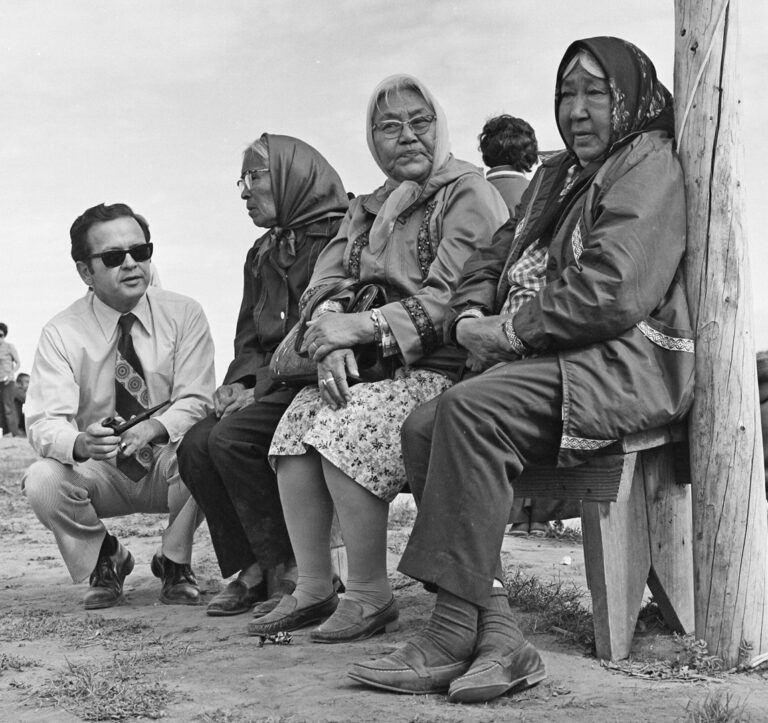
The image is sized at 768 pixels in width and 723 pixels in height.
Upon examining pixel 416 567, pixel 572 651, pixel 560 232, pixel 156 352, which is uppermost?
pixel 560 232

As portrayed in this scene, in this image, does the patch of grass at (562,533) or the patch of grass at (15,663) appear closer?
the patch of grass at (15,663)

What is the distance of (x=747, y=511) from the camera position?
3725mm

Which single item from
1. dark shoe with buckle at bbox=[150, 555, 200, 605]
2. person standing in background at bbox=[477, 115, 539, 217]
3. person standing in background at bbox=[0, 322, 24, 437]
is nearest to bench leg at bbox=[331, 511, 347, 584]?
dark shoe with buckle at bbox=[150, 555, 200, 605]

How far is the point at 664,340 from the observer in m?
3.68

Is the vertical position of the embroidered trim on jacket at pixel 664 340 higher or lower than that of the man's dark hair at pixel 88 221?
lower

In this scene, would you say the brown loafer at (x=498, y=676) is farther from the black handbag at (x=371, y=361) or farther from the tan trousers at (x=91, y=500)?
the tan trousers at (x=91, y=500)

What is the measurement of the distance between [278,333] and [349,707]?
7.71 feet

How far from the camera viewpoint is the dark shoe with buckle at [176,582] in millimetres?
5395

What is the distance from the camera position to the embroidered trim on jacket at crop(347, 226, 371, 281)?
4.84m

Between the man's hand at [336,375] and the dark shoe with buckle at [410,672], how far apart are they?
1.15 meters

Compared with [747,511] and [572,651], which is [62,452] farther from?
[747,511]

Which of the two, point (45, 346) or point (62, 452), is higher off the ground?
point (45, 346)

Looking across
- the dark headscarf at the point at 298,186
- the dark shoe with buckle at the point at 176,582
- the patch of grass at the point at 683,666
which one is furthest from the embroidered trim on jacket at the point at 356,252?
the patch of grass at the point at 683,666

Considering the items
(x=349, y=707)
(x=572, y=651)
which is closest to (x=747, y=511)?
(x=572, y=651)
